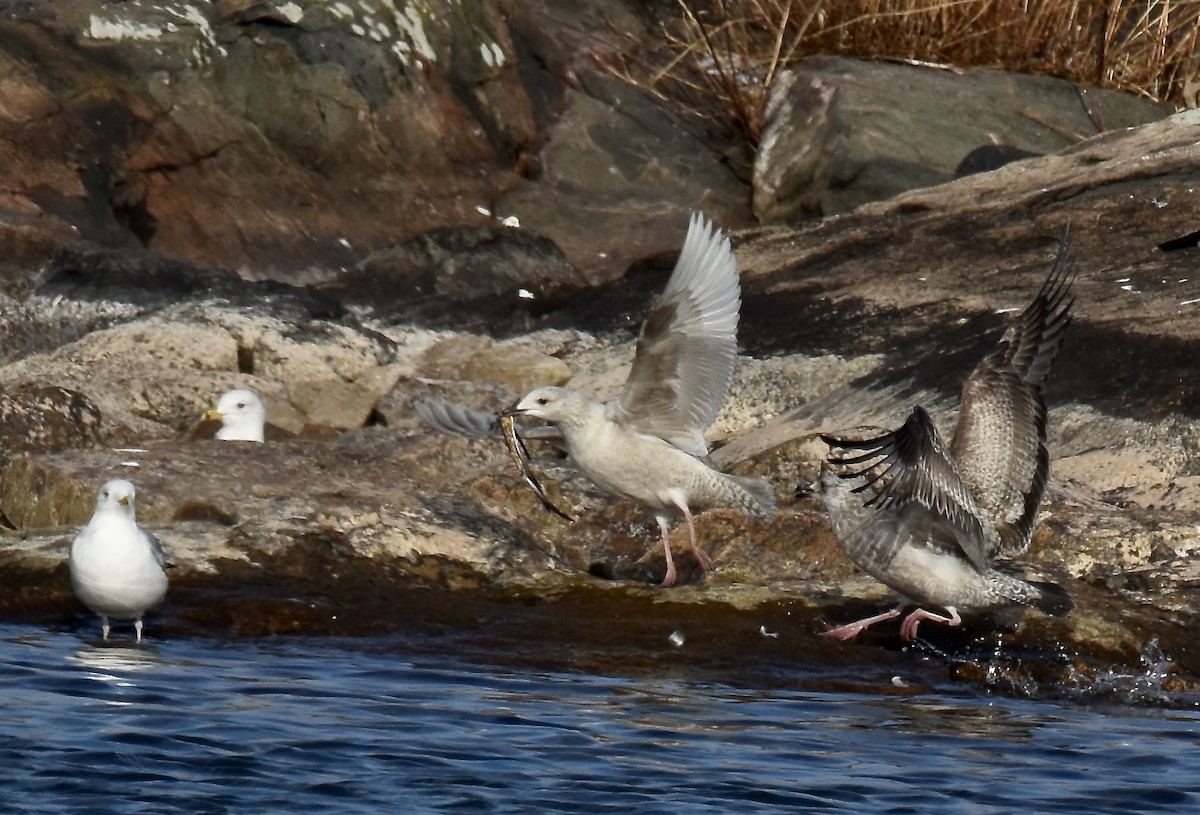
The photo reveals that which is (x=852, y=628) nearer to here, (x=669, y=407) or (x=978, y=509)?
(x=978, y=509)

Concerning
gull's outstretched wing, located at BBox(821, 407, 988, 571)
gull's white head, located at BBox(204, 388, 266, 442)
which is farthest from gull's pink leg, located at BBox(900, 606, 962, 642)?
gull's white head, located at BBox(204, 388, 266, 442)

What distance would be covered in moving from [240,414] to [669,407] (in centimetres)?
278

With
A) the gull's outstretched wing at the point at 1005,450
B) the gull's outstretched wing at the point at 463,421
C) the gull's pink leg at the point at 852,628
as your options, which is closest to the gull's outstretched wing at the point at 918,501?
the gull's outstretched wing at the point at 1005,450

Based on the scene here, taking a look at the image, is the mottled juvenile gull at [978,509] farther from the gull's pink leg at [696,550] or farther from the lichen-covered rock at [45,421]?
the lichen-covered rock at [45,421]

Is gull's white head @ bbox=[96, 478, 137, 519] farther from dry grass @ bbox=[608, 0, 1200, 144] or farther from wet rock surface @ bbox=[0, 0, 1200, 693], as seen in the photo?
dry grass @ bbox=[608, 0, 1200, 144]

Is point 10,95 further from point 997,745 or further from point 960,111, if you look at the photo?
point 997,745

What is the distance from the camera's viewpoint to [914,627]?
8227 mm

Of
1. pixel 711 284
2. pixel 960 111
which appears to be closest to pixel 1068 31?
pixel 960 111

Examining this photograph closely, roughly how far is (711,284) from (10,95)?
20.6 feet

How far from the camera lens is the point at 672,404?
30.4 feet

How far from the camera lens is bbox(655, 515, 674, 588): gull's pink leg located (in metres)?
8.92

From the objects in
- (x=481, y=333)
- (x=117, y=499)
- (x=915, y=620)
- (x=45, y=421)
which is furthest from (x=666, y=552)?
(x=481, y=333)

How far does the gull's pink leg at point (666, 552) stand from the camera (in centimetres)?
892

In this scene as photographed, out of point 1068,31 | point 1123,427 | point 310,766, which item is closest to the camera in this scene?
point 310,766
